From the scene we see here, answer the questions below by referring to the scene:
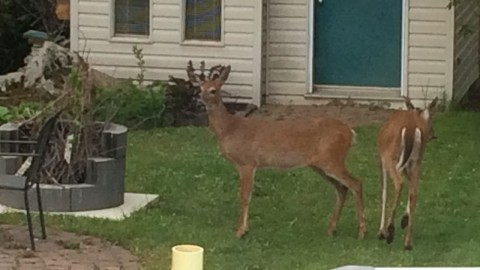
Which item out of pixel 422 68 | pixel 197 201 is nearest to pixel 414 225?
pixel 197 201

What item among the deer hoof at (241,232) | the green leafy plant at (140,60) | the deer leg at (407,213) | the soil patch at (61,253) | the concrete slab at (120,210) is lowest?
the soil patch at (61,253)

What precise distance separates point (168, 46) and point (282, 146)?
659 cm

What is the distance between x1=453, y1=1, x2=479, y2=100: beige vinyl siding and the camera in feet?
52.7

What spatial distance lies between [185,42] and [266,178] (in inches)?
180

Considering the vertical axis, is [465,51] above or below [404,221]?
above

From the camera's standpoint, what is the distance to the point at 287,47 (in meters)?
16.1

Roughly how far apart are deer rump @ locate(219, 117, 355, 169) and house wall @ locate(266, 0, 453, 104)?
618 cm

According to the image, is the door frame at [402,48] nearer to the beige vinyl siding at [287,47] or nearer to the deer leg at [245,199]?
the beige vinyl siding at [287,47]

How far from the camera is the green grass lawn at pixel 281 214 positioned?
9.03 meters

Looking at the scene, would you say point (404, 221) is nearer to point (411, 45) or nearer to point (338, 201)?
point (338, 201)

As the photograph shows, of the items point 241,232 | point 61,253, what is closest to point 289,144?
point 241,232

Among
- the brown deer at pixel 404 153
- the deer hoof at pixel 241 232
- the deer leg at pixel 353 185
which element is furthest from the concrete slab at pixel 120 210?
the brown deer at pixel 404 153

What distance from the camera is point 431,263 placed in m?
8.85

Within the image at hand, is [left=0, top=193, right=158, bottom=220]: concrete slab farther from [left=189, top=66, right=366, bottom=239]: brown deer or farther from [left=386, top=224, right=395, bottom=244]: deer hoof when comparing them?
[left=386, top=224, right=395, bottom=244]: deer hoof
